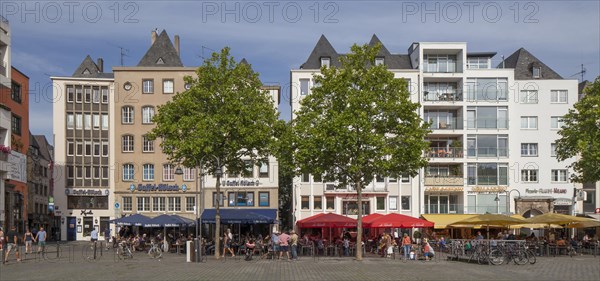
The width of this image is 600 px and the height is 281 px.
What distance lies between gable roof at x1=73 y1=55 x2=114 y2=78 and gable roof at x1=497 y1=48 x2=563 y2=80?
4215 centimetres

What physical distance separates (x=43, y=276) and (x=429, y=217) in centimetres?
4423

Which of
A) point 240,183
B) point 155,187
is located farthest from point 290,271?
point 155,187

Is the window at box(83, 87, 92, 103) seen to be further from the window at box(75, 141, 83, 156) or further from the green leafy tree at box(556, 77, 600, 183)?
the green leafy tree at box(556, 77, 600, 183)

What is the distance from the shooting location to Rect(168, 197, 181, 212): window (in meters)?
70.6

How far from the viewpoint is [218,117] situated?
4038 cm

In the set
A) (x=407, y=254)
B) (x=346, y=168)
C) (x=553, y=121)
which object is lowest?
(x=407, y=254)

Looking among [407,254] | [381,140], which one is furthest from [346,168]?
[407,254]

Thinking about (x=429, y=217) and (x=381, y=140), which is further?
(x=429, y=217)

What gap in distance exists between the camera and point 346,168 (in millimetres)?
40844

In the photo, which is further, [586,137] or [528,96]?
[528,96]

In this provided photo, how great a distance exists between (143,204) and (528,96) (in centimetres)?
3790

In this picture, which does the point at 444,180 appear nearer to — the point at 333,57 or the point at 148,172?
the point at 333,57

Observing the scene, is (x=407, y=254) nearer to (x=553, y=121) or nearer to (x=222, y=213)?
(x=222, y=213)

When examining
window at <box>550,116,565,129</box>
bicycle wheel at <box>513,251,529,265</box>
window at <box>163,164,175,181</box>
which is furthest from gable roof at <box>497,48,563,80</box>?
bicycle wheel at <box>513,251,529,265</box>
